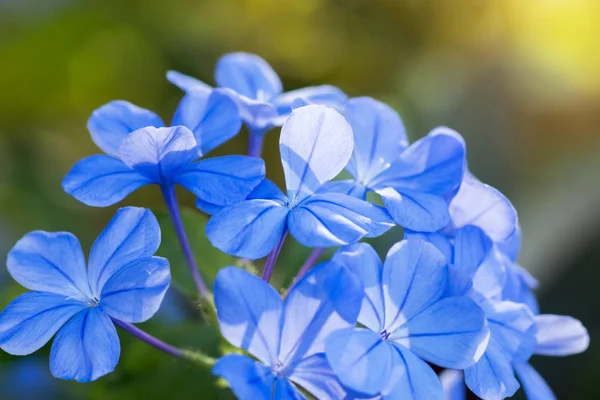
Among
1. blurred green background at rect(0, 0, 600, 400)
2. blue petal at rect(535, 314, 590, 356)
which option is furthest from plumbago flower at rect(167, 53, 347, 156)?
blurred green background at rect(0, 0, 600, 400)

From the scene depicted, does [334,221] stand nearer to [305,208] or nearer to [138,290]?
[305,208]

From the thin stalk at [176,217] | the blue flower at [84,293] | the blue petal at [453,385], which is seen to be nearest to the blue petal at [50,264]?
the blue flower at [84,293]

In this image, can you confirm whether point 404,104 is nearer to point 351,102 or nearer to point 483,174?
point 483,174

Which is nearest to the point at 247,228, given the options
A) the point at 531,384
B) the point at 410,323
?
the point at 410,323

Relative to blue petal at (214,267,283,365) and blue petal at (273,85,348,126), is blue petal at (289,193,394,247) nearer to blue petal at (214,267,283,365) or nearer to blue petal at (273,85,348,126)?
blue petal at (214,267,283,365)

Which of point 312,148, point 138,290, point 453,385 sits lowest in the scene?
point 453,385

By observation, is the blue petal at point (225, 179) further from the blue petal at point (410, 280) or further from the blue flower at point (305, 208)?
the blue petal at point (410, 280)
